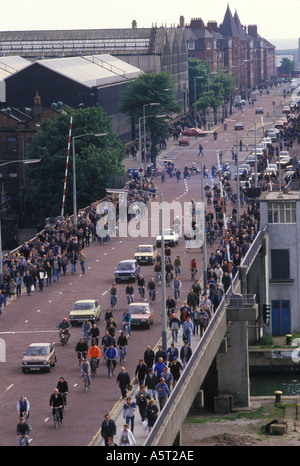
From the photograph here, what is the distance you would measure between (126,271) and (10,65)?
8979cm

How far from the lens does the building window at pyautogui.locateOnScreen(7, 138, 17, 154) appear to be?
4894 inches

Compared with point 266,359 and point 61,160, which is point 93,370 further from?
point 61,160

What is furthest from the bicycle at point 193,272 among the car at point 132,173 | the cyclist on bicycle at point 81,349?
the car at point 132,173

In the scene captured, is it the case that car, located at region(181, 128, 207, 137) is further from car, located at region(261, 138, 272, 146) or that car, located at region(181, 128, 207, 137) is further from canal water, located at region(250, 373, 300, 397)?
canal water, located at region(250, 373, 300, 397)

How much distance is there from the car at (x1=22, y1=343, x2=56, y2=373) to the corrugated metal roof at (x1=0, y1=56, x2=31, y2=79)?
305 feet

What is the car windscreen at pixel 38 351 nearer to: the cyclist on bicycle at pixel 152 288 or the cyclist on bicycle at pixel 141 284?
the cyclist on bicycle at pixel 152 288

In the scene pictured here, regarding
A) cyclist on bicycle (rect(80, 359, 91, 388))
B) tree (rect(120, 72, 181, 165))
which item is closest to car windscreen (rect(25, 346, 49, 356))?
cyclist on bicycle (rect(80, 359, 91, 388))

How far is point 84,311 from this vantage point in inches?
2445

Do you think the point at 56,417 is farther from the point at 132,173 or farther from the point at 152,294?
the point at 132,173

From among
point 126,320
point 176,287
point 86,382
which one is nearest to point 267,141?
point 176,287
